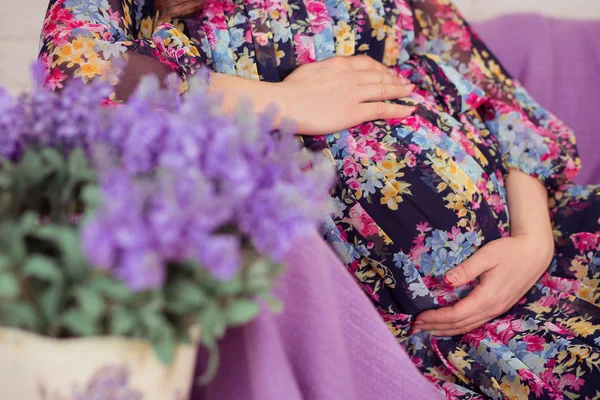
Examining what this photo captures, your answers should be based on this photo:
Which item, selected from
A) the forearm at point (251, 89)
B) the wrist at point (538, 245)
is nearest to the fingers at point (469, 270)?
the wrist at point (538, 245)

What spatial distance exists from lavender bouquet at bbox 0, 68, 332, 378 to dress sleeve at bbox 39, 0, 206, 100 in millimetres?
240

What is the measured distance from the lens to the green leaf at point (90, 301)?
0.35m

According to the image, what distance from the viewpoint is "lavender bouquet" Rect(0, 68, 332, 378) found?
34cm

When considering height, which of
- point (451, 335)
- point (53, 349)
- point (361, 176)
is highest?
point (53, 349)

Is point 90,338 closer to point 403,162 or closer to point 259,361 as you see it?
point 259,361

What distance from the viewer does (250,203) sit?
38cm

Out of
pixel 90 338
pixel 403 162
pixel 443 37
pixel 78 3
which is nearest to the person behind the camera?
pixel 90 338

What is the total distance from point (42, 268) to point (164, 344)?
0.09 metres

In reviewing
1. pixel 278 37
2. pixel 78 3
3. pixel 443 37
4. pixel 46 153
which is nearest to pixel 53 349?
pixel 46 153

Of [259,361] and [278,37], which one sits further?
[278,37]

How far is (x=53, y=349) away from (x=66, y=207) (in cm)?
10

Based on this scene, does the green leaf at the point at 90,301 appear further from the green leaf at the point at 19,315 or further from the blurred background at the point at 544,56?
the blurred background at the point at 544,56

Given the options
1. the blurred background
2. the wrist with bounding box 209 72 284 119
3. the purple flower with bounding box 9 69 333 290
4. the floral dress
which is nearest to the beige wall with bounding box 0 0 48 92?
the blurred background

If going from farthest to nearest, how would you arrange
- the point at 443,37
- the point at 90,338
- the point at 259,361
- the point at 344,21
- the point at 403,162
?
the point at 443,37
the point at 344,21
the point at 403,162
the point at 259,361
the point at 90,338
